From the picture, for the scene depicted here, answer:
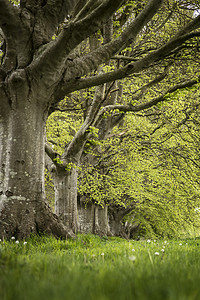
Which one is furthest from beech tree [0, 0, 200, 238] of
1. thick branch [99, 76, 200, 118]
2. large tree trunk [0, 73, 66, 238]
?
thick branch [99, 76, 200, 118]

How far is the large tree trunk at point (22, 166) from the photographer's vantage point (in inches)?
180

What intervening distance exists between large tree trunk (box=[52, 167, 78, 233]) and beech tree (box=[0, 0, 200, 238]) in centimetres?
344

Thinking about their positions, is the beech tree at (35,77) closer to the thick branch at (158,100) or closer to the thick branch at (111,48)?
the thick branch at (111,48)

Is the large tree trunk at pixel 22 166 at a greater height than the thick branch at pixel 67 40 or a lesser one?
lesser

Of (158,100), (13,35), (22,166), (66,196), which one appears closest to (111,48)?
(13,35)

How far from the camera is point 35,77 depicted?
5.09m

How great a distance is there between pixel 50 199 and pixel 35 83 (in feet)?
58.7

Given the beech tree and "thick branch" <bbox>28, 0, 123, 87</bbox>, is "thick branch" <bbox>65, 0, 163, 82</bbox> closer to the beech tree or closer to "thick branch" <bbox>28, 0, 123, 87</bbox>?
the beech tree

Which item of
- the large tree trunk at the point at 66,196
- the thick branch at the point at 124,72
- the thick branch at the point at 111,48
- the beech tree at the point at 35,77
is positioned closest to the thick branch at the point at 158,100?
the thick branch at the point at 124,72

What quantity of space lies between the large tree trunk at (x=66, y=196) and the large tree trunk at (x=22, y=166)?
3.44 m

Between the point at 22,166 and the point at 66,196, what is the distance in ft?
13.2

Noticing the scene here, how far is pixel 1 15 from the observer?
4.52 meters

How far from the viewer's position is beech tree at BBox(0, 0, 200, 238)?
458 centimetres

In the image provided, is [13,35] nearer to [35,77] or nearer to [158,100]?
[35,77]
